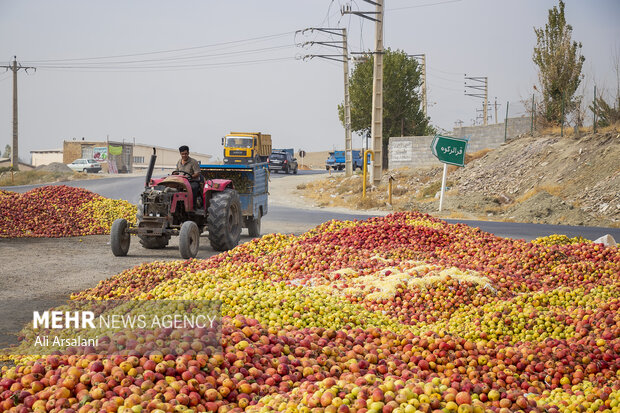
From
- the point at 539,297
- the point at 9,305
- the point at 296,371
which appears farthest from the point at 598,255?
the point at 9,305

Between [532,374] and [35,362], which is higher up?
[35,362]

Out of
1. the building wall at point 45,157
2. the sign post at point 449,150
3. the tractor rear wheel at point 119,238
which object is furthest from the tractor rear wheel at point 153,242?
the building wall at point 45,157

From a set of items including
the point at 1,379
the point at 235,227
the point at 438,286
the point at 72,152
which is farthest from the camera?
the point at 72,152

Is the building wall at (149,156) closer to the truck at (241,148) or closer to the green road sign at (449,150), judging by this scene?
the truck at (241,148)

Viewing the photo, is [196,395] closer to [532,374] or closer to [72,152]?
[532,374]

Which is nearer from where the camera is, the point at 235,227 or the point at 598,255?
the point at 598,255

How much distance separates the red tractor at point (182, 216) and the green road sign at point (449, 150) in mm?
12146

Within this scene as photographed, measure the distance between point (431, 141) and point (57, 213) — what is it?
97.3 feet

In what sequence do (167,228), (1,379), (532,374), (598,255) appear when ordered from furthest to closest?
(167,228), (598,255), (532,374), (1,379)

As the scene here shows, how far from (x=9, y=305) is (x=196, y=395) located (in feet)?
17.9

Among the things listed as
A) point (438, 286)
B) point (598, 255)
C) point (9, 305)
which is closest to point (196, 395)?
point (438, 286)

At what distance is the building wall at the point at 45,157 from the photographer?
90.8 meters

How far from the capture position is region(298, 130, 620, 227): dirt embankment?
23750mm

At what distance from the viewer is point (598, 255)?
1059 cm
